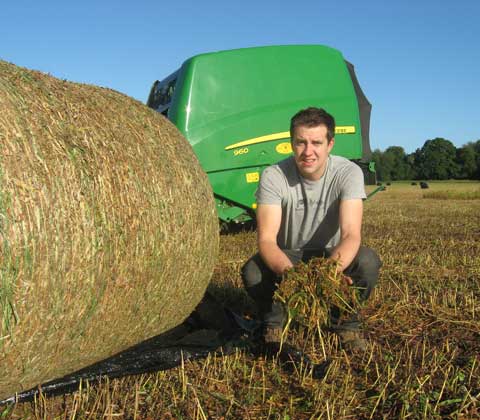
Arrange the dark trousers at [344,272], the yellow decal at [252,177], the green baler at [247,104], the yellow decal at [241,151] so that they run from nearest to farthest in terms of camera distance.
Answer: the dark trousers at [344,272] < the green baler at [247,104] < the yellow decal at [241,151] < the yellow decal at [252,177]

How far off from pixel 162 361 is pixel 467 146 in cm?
9040

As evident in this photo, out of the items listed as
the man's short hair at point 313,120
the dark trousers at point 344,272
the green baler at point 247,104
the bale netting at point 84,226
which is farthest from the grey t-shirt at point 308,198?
the green baler at point 247,104

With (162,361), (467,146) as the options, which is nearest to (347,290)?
(162,361)

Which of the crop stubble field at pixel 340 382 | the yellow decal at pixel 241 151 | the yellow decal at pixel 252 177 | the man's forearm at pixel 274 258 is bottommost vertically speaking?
the crop stubble field at pixel 340 382

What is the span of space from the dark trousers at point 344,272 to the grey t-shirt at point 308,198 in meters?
0.13

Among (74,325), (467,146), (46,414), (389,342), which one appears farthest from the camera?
(467,146)

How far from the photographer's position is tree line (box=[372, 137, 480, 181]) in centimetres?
7925

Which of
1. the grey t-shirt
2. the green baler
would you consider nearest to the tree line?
the green baler

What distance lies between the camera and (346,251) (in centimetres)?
348

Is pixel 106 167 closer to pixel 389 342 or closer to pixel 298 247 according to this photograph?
pixel 298 247

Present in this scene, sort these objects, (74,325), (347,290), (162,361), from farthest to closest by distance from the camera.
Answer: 1. (347,290)
2. (162,361)
3. (74,325)

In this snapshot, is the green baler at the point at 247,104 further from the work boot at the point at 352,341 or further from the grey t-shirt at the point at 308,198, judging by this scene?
the work boot at the point at 352,341

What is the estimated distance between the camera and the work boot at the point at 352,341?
3381mm

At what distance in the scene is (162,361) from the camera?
3057 millimetres
